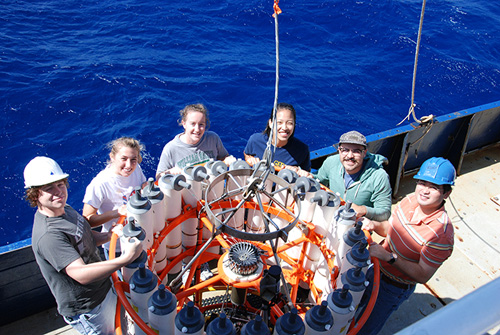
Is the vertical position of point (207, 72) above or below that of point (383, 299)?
below

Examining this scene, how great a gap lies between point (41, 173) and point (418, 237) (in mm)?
2887

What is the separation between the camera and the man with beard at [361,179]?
3.86 meters

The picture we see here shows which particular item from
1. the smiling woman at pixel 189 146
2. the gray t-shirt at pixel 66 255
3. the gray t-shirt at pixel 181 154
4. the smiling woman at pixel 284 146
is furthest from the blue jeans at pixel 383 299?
the gray t-shirt at pixel 66 255

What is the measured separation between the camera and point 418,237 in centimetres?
315

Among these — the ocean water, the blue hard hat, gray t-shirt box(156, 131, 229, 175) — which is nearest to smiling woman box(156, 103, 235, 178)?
Answer: gray t-shirt box(156, 131, 229, 175)

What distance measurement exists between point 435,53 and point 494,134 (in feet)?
25.7

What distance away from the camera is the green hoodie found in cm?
392

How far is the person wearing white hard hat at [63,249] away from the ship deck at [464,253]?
151 centimetres

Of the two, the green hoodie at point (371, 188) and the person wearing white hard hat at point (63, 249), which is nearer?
the person wearing white hard hat at point (63, 249)

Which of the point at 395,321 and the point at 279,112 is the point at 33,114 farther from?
the point at 395,321

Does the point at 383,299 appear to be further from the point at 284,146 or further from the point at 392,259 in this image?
the point at 284,146

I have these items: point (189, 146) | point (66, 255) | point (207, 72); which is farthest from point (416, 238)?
point (207, 72)

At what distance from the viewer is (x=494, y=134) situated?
7.24 m

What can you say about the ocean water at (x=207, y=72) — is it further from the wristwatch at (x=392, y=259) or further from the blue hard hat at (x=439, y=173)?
the blue hard hat at (x=439, y=173)
